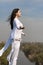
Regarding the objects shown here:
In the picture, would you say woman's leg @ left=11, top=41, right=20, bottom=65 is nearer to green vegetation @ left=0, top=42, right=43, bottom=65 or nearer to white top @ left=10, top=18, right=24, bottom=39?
white top @ left=10, top=18, right=24, bottom=39

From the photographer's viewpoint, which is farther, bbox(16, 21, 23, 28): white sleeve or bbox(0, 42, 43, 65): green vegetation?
bbox(0, 42, 43, 65): green vegetation

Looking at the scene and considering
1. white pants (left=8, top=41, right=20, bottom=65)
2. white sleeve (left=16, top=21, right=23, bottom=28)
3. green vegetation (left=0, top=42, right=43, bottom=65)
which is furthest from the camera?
green vegetation (left=0, top=42, right=43, bottom=65)

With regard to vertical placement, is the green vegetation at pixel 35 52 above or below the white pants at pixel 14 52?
below

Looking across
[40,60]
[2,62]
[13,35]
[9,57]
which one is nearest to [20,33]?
[13,35]

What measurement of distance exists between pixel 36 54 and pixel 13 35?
34220mm

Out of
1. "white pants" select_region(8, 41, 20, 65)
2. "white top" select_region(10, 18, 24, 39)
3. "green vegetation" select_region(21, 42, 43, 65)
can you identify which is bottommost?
"green vegetation" select_region(21, 42, 43, 65)

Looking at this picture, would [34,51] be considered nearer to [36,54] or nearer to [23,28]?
[36,54]

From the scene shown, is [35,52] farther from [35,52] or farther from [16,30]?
[16,30]

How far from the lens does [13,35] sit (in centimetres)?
628

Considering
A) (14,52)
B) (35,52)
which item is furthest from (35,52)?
(14,52)

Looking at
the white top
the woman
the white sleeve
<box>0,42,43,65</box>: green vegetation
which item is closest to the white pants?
the woman

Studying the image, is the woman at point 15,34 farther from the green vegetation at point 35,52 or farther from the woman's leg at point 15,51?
the green vegetation at point 35,52

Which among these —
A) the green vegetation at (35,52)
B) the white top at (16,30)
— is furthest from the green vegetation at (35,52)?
the white top at (16,30)

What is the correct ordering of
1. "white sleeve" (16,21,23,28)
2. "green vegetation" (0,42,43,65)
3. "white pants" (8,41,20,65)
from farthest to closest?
"green vegetation" (0,42,43,65) → "white pants" (8,41,20,65) → "white sleeve" (16,21,23,28)
